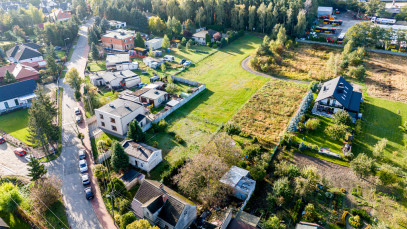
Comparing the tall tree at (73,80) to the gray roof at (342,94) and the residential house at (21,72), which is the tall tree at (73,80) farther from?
the gray roof at (342,94)

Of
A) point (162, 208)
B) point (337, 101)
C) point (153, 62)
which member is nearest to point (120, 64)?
point (153, 62)

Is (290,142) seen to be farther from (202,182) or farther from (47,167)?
(47,167)

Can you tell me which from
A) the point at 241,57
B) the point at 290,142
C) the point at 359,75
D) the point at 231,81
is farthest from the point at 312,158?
the point at 241,57

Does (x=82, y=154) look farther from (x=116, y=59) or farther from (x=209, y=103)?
(x=116, y=59)

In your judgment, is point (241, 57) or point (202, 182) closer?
point (202, 182)

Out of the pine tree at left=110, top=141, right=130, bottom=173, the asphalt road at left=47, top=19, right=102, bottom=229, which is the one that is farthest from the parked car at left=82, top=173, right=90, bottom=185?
the pine tree at left=110, top=141, right=130, bottom=173

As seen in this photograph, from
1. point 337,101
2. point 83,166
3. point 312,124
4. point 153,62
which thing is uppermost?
point 153,62
